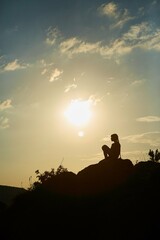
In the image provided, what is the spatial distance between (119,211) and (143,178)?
9.47ft

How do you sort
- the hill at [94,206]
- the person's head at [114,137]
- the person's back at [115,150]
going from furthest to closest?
the person's head at [114,137] < the person's back at [115,150] < the hill at [94,206]

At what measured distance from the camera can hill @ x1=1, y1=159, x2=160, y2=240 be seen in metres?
16.4

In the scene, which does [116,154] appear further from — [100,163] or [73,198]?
[73,198]

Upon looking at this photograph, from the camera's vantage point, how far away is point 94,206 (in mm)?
18438

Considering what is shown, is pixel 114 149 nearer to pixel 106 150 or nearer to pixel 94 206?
pixel 106 150

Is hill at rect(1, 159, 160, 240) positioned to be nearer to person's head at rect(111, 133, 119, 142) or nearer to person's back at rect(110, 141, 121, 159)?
person's back at rect(110, 141, 121, 159)

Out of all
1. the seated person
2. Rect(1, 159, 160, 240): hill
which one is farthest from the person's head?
Rect(1, 159, 160, 240): hill

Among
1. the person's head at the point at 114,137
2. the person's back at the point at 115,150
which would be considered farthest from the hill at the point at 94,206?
the person's head at the point at 114,137

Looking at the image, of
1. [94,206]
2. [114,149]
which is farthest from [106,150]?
[94,206]

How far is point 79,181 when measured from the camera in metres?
Result: 21.7

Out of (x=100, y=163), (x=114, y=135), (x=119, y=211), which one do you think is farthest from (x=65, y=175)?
(x=119, y=211)

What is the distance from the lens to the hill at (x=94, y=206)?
647 inches

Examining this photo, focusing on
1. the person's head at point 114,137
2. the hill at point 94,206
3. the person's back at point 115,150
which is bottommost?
the hill at point 94,206

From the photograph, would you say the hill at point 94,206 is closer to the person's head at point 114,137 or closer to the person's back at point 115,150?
the person's back at point 115,150
